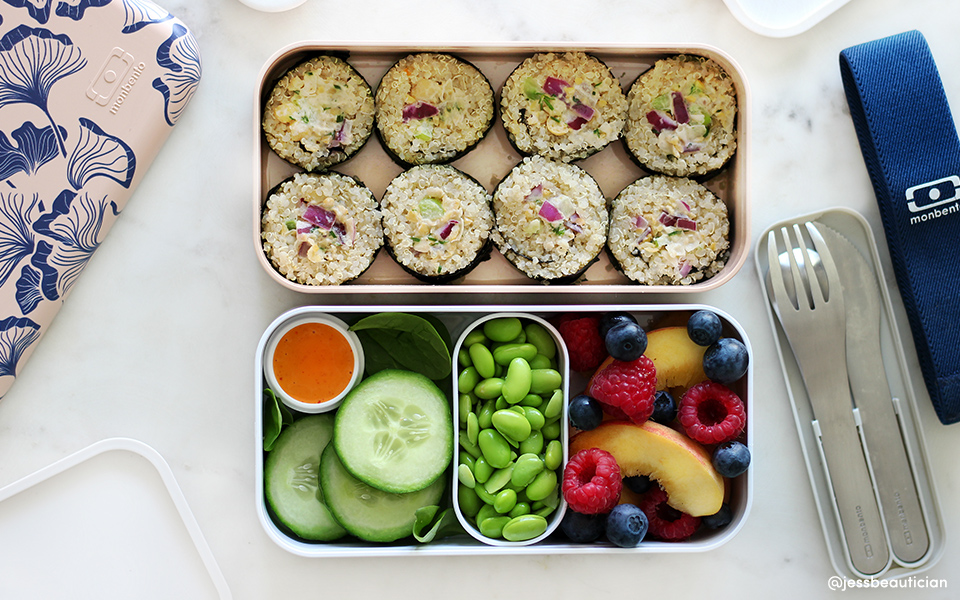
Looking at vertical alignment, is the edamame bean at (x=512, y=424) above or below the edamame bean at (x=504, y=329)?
below

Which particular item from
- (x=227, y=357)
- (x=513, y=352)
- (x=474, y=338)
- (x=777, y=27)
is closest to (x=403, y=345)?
(x=474, y=338)

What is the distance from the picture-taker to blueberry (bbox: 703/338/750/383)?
157 cm

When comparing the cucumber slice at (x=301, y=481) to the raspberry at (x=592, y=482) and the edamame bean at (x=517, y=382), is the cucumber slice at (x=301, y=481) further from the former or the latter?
the raspberry at (x=592, y=482)

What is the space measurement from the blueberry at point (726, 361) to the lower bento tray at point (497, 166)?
151mm

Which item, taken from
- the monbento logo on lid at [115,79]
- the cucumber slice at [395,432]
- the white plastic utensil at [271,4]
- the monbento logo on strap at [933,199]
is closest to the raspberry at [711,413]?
the cucumber slice at [395,432]

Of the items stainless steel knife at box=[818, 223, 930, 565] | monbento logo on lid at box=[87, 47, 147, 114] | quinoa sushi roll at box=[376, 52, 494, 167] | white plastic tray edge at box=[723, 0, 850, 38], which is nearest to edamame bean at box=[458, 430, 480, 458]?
quinoa sushi roll at box=[376, 52, 494, 167]

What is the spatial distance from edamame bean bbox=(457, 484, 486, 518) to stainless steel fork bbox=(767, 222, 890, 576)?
96 centimetres

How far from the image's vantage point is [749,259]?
181 cm

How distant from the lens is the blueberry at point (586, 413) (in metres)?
1.59

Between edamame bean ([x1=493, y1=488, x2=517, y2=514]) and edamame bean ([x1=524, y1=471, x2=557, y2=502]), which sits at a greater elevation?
edamame bean ([x1=524, y1=471, x2=557, y2=502])

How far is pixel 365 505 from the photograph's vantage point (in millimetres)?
1631

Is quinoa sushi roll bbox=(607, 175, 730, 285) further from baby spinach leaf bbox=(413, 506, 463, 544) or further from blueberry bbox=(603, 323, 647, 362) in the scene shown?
baby spinach leaf bbox=(413, 506, 463, 544)

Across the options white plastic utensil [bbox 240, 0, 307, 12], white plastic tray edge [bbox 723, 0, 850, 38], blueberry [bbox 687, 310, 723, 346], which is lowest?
blueberry [bbox 687, 310, 723, 346]

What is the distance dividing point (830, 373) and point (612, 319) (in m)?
0.65
